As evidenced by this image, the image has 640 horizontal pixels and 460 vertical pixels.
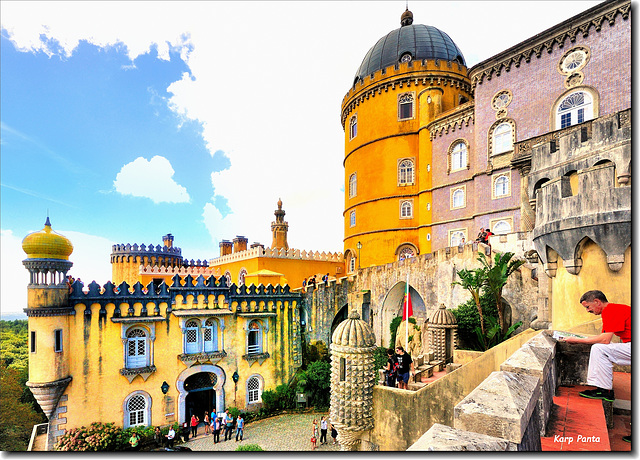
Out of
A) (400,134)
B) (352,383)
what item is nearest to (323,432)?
(352,383)

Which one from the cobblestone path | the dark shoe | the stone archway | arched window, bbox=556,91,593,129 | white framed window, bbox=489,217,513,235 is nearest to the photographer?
the dark shoe

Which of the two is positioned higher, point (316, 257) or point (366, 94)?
point (366, 94)

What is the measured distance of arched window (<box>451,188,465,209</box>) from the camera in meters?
19.7

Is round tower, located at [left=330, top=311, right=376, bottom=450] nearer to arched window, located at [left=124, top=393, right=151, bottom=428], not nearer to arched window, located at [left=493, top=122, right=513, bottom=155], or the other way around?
arched window, located at [left=124, top=393, right=151, bottom=428]

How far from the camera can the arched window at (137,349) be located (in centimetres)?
1527

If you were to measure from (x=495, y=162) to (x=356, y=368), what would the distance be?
528 inches

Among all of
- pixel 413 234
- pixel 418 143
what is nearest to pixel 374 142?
pixel 418 143

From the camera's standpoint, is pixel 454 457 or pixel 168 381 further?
pixel 168 381

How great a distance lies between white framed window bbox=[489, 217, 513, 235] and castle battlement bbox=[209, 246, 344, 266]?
44.6ft

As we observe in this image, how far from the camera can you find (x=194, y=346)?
1673 centimetres

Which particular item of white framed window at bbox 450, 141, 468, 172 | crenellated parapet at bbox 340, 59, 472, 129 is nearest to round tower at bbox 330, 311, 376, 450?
white framed window at bbox 450, 141, 468, 172

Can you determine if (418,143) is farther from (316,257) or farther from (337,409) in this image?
(337,409)

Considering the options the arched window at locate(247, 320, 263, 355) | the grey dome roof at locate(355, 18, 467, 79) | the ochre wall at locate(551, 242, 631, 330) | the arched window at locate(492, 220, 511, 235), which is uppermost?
the grey dome roof at locate(355, 18, 467, 79)

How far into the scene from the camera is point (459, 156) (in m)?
20.1
